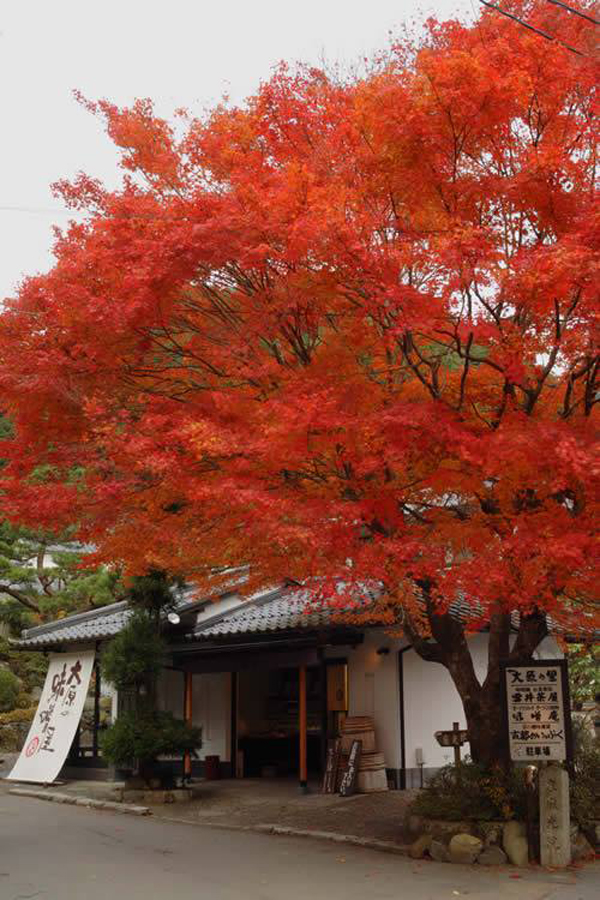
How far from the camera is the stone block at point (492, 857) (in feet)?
42.1

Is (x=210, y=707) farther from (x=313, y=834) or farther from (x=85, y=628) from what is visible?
(x=313, y=834)

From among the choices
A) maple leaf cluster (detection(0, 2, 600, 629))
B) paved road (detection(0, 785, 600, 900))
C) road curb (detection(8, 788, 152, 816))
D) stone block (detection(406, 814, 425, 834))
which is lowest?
road curb (detection(8, 788, 152, 816))

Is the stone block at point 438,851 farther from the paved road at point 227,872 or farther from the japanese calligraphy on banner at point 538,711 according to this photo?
the japanese calligraphy on banner at point 538,711

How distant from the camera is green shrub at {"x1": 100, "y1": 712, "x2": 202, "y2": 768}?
66.2 ft

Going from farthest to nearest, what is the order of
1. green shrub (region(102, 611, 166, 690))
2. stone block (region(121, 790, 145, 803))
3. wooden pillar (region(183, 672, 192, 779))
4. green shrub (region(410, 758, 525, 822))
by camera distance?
wooden pillar (region(183, 672, 192, 779))
green shrub (region(102, 611, 166, 690))
stone block (region(121, 790, 145, 803))
green shrub (region(410, 758, 525, 822))

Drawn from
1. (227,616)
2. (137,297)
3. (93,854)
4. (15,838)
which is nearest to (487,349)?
(137,297)

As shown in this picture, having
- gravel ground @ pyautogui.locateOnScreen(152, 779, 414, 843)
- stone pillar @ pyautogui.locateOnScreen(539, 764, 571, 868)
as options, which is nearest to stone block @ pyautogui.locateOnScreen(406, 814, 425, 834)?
gravel ground @ pyautogui.locateOnScreen(152, 779, 414, 843)

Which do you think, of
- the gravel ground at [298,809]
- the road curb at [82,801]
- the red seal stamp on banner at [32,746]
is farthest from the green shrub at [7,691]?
the gravel ground at [298,809]

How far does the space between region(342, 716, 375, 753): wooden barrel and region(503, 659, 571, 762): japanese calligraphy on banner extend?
679cm

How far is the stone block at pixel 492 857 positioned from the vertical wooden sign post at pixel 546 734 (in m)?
0.53

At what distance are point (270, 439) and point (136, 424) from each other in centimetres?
240

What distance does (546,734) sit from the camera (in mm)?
13414

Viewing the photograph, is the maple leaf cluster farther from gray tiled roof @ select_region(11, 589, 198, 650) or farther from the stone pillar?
gray tiled roof @ select_region(11, 589, 198, 650)

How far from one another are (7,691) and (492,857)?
22474mm
